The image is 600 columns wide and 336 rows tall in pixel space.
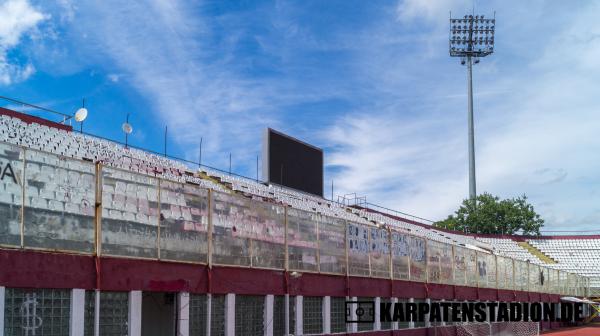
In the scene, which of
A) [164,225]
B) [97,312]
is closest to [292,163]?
[164,225]

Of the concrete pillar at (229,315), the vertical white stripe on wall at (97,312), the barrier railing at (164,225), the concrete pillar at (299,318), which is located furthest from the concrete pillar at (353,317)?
the vertical white stripe on wall at (97,312)

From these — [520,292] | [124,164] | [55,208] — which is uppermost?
[124,164]

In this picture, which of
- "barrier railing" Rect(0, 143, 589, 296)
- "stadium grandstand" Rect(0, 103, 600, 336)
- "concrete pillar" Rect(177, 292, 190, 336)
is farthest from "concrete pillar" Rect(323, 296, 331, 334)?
"concrete pillar" Rect(177, 292, 190, 336)

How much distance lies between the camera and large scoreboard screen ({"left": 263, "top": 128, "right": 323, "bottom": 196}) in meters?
52.1

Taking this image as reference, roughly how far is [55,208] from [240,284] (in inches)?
308

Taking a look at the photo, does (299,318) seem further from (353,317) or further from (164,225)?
(164,225)

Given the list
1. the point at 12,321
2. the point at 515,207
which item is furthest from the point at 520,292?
the point at 515,207

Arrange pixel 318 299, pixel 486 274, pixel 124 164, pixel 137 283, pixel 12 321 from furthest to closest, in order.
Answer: pixel 486 274 < pixel 124 164 < pixel 318 299 < pixel 137 283 < pixel 12 321

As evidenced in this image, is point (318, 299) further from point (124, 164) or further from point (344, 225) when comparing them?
point (124, 164)

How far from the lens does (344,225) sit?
30.8 meters

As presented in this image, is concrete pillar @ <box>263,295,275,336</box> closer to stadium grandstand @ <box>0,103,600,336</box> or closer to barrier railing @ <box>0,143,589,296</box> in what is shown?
stadium grandstand @ <box>0,103,600,336</box>

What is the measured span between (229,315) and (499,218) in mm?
88533

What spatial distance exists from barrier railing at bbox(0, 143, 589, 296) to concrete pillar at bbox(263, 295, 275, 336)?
47.8 inches

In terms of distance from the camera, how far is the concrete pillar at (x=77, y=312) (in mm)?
17595
